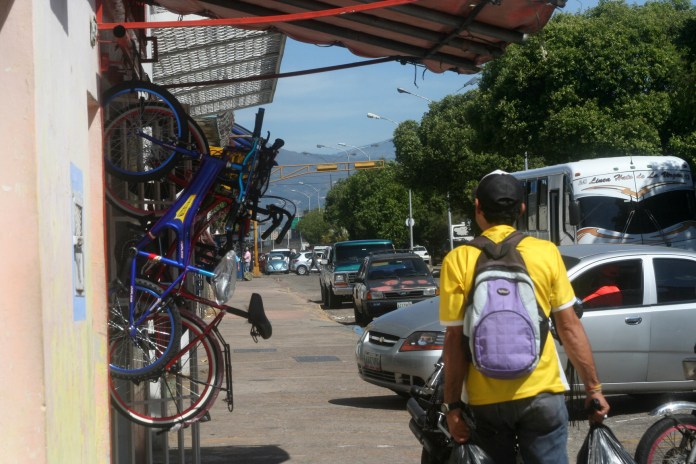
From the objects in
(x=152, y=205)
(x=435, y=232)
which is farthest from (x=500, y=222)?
(x=435, y=232)

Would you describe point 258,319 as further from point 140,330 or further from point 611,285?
point 611,285

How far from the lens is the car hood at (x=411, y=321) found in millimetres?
10820

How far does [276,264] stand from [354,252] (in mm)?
46841

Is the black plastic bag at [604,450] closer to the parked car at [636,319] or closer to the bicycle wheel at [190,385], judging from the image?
the bicycle wheel at [190,385]

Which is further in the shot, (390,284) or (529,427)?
(390,284)

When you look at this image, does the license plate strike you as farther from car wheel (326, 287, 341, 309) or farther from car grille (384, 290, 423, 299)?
car wheel (326, 287, 341, 309)

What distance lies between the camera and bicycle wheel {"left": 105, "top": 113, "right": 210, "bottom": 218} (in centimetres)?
654

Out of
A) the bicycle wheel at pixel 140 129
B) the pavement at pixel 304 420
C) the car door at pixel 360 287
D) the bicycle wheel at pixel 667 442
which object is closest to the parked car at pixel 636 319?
the pavement at pixel 304 420

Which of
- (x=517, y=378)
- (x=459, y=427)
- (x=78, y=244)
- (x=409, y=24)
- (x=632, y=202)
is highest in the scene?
(x=409, y=24)

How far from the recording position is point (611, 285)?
10.2 m

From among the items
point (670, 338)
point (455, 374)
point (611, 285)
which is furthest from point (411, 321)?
point (455, 374)

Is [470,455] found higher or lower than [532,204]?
lower

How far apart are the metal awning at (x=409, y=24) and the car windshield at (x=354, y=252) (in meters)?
23.7

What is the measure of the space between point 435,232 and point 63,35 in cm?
7237
